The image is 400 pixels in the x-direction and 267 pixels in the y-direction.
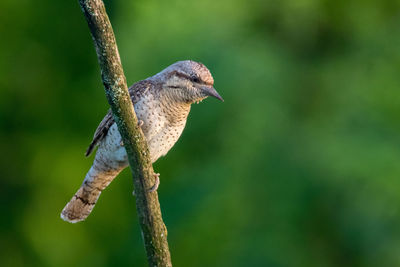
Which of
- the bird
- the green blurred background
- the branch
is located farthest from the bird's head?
the green blurred background

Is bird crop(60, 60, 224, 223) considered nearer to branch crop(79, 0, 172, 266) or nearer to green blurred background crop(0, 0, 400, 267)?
branch crop(79, 0, 172, 266)

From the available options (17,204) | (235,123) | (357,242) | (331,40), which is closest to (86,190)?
(235,123)

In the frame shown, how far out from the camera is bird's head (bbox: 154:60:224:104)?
375 centimetres

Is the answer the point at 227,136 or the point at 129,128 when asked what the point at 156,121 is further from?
the point at 227,136

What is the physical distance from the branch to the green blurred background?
101 inches

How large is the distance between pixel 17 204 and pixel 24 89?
136 cm

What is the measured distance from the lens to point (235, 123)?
632 cm

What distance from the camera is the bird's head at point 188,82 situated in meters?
3.75

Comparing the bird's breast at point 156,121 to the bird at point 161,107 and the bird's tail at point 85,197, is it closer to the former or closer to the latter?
the bird at point 161,107

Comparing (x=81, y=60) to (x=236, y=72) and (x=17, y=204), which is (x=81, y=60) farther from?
(x=236, y=72)

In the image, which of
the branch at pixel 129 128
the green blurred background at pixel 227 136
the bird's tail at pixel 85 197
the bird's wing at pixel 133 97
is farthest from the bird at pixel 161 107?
the green blurred background at pixel 227 136

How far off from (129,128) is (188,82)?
3.07 feet

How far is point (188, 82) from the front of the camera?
12.5 feet

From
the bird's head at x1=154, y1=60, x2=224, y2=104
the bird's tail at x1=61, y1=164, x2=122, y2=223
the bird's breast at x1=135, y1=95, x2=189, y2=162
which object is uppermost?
the bird's head at x1=154, y1=60, x2=224, y2=104
